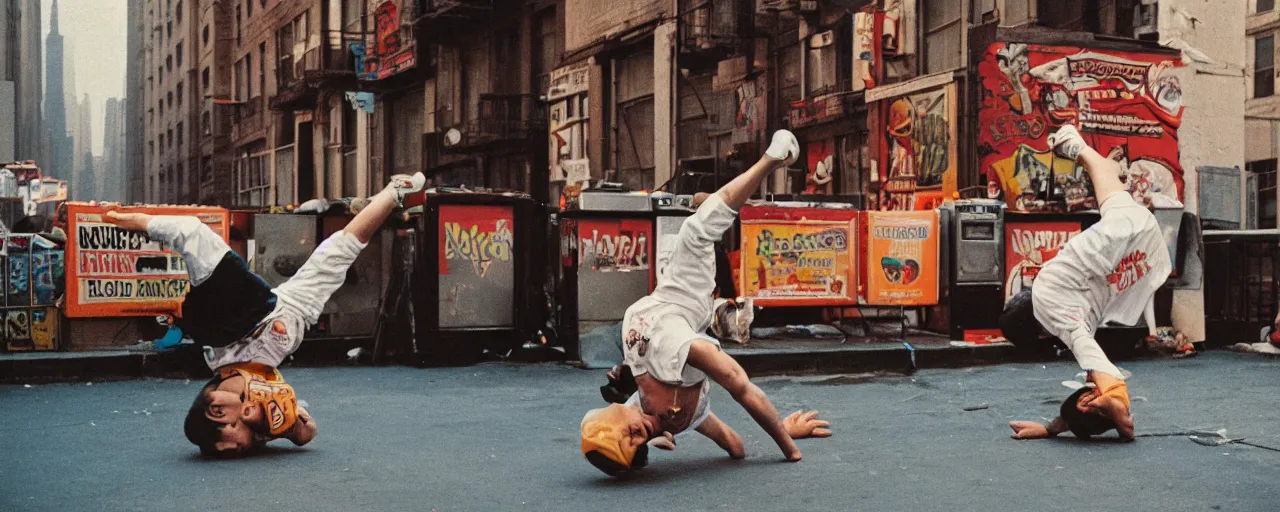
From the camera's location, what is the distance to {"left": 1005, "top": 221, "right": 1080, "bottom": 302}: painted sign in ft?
44.5

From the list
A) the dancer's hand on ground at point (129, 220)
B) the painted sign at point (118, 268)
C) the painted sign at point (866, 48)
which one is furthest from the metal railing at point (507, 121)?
the dancer's hand on ground at point (129, 220)

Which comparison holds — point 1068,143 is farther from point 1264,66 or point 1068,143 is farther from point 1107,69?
point 1264,66

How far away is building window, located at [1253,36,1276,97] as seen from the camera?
94.5ft

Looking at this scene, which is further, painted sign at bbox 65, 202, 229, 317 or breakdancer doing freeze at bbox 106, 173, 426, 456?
painted sign at bbox 65, 202, 229, 317

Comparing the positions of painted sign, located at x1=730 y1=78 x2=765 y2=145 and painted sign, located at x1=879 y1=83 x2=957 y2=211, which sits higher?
painted sign, located at x1=730 y1=78 x2=765 y2=145

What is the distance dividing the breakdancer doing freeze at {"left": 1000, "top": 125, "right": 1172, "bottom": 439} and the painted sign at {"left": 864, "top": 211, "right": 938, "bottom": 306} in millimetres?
6455

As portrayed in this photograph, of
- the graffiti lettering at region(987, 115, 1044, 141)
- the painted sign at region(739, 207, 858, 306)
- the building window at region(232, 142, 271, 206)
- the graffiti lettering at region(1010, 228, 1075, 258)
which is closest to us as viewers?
the painted sign at region(739, 207, 858, 306)

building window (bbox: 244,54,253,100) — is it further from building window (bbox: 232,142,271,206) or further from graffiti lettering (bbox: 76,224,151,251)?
graffiti lettering (bbox: 76,224,151,251)

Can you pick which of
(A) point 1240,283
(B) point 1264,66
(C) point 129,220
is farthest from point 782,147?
(B) point 1264,66

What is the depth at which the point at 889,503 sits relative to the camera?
201 inches

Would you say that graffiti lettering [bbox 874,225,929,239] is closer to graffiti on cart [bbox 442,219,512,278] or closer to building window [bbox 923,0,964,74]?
graffiti on cart [bbox 442,219,512,278]

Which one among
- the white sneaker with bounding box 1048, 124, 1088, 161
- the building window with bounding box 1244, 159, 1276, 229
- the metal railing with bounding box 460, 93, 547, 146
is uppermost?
the metal railing with bounding box 460, 93, 547, 146

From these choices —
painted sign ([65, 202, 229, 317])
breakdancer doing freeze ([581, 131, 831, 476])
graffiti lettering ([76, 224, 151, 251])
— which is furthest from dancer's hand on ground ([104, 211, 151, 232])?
graffiti lettering ([76, 224, 151, 251])

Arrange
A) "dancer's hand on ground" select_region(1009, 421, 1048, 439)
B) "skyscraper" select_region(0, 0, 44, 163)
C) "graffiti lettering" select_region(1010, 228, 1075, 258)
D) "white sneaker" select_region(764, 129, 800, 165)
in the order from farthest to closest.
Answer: "skyscraper" select_region(0, 0, 44, 163), "graffiti lettering" select_region(1010, 228, 1075, 258), "dancer's hand on ground" select_region(1009, 421, 1048, 439), "white sneaker" select_region(764, 129, 800, 165)
